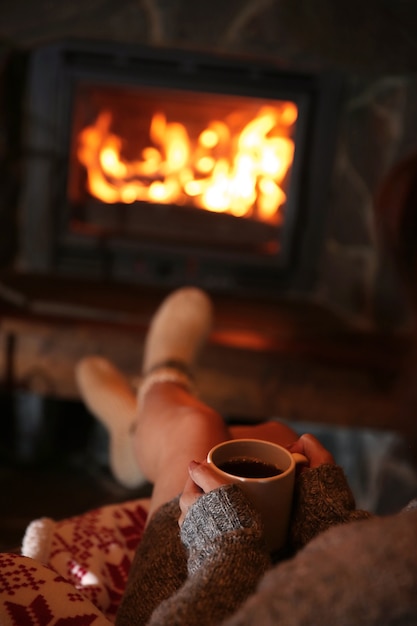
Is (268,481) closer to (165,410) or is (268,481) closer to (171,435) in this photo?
(171,435)

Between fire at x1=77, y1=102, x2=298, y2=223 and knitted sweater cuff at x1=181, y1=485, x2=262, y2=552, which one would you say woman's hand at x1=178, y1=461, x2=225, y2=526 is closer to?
knitted sweater cuff at x1=181, y1=485, x2=262, y2=552

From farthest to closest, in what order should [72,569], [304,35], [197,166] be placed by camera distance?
[197,166] < [304,35] < [72,569]

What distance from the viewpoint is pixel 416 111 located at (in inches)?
61.9

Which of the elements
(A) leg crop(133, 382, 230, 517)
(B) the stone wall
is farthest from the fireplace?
(A) leg crop(133, 382, 230, 517)

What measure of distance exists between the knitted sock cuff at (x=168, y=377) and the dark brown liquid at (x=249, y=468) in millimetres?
469

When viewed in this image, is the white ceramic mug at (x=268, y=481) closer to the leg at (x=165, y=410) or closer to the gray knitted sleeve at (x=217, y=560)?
the gray knitted sleeve at (x=217, y=560)

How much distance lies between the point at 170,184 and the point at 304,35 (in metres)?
0.51

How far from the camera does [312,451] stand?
68 cm

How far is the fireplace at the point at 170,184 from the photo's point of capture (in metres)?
1.80

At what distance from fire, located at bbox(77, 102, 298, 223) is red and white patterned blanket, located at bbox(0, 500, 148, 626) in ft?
3.48

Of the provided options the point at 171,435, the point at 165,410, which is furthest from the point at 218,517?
the point at 165,410

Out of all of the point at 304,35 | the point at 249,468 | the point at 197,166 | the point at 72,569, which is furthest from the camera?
the point at 197,166

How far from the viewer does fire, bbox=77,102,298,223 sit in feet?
6.00

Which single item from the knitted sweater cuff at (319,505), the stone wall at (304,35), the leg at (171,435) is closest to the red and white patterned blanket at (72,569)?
the leg at (171,435)
